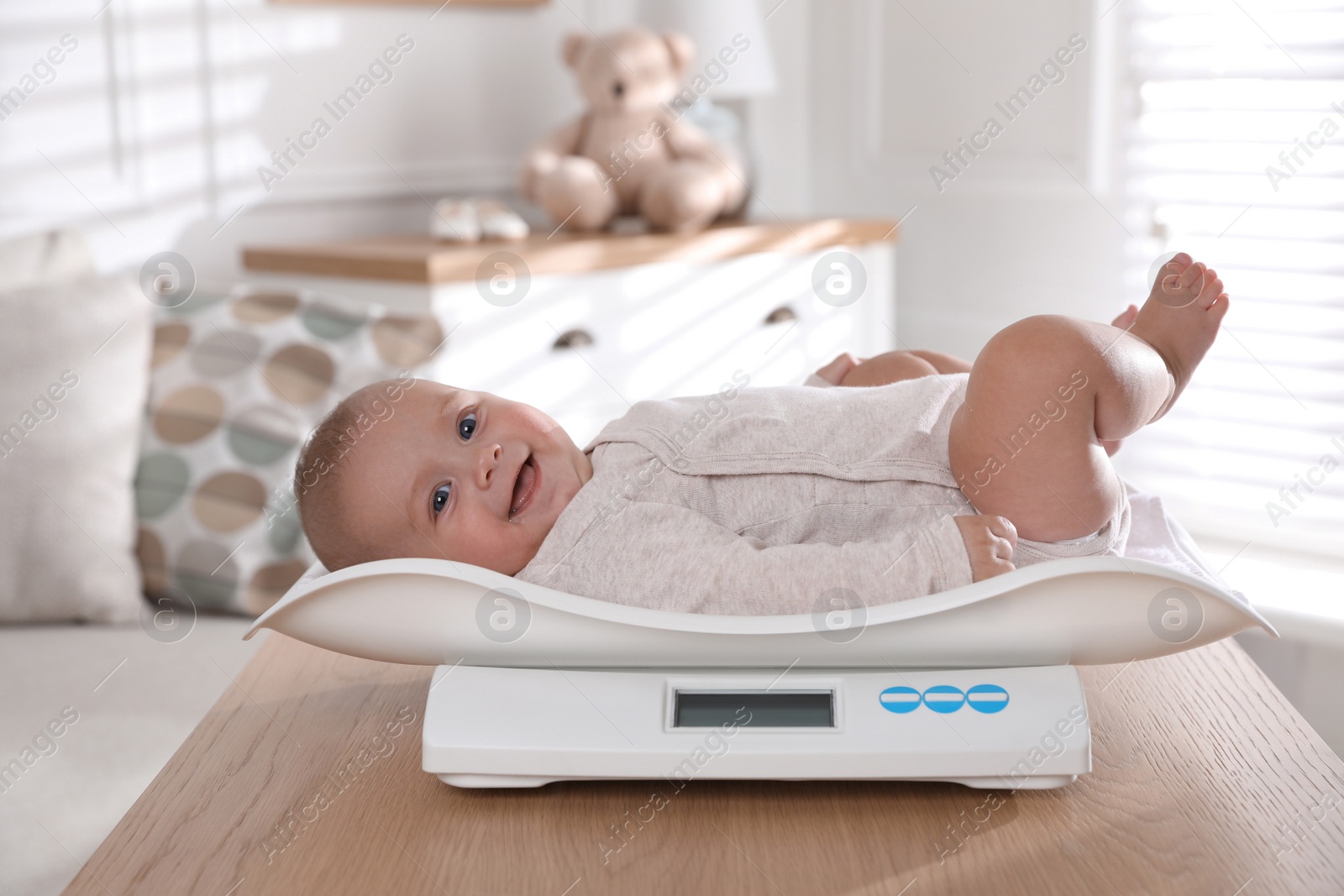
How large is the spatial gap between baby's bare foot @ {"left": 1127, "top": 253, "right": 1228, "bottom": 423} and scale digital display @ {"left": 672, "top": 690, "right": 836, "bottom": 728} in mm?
353

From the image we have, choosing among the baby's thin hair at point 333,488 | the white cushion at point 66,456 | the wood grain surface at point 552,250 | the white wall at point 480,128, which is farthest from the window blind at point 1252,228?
the white cushion at point 66,456

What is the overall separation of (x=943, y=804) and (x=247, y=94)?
6.42ft

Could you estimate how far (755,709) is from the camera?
676 mm

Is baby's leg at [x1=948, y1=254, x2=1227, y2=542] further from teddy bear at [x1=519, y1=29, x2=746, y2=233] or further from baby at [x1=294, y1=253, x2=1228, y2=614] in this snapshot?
teddy bear at [x1=519, y1=29, x2=746, y2=233]

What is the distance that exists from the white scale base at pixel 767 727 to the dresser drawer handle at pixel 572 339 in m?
1.32

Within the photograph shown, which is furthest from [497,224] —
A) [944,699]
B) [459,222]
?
[944,699]

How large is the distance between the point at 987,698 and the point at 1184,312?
→ 35 cm

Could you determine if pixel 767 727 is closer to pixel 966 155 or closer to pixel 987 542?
pixel 987 542

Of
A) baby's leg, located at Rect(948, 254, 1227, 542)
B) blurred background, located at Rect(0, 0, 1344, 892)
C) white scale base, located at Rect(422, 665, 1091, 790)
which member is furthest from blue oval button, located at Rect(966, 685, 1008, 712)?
blurred background, located at Rect(0, 0, 1344, 892)

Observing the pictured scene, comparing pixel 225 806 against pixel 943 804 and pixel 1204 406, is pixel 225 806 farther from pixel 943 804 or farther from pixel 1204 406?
pixel 1204 406

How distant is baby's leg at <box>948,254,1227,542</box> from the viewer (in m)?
0.76

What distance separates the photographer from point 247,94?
214 centimetres

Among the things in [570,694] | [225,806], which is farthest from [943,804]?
[225,806]

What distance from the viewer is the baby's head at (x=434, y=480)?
34.8 inches
